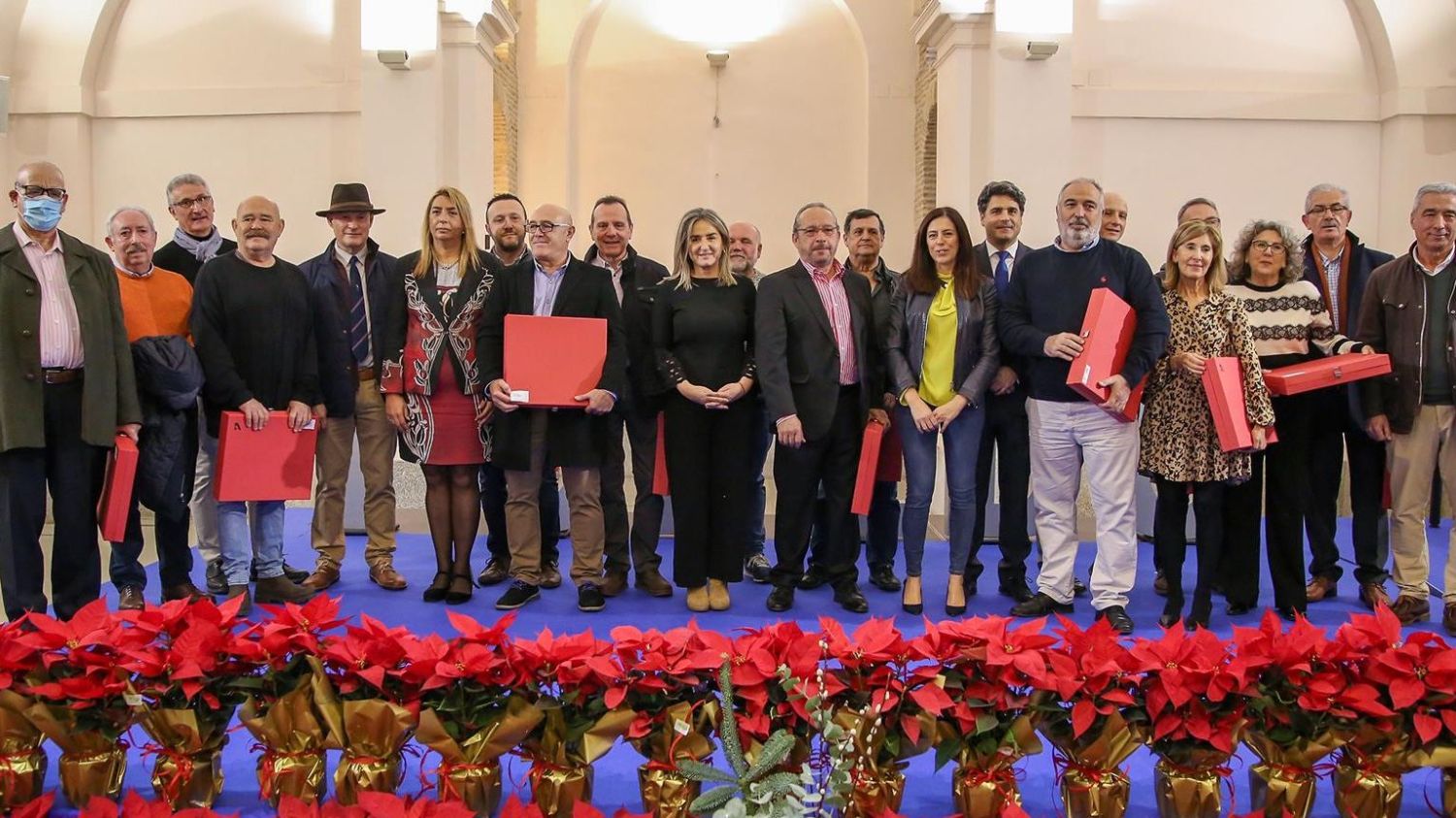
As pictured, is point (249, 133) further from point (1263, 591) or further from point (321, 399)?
point (1263, 591)

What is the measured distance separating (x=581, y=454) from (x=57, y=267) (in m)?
2.00

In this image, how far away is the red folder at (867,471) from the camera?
464cm

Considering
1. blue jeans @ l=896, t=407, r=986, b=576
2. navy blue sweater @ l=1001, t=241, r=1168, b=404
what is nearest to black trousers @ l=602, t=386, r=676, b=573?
blue jeans @ l=896, t=407, r=986, b=576

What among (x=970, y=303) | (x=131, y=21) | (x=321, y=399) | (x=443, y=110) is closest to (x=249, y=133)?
(x=131, y=21)

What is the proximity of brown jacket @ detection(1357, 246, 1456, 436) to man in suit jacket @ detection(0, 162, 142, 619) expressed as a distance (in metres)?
4.79

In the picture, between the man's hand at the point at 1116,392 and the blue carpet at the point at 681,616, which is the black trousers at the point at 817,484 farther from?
the man's hand at the point at 1116,392

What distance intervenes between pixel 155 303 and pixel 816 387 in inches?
104

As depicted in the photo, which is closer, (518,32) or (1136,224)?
(1136,224)

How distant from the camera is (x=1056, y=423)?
4.54 m

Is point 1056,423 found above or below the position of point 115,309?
below

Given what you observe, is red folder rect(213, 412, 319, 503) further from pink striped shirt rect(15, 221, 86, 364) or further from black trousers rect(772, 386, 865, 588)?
black trousers rect(772, 386, 865, 588)

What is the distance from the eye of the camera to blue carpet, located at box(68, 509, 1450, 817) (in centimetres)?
284

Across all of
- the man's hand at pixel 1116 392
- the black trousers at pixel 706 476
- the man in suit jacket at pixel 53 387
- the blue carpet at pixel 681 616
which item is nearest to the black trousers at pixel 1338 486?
the blue carpet at pixel 681 616

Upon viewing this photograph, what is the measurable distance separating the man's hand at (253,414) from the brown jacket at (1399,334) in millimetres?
4406
